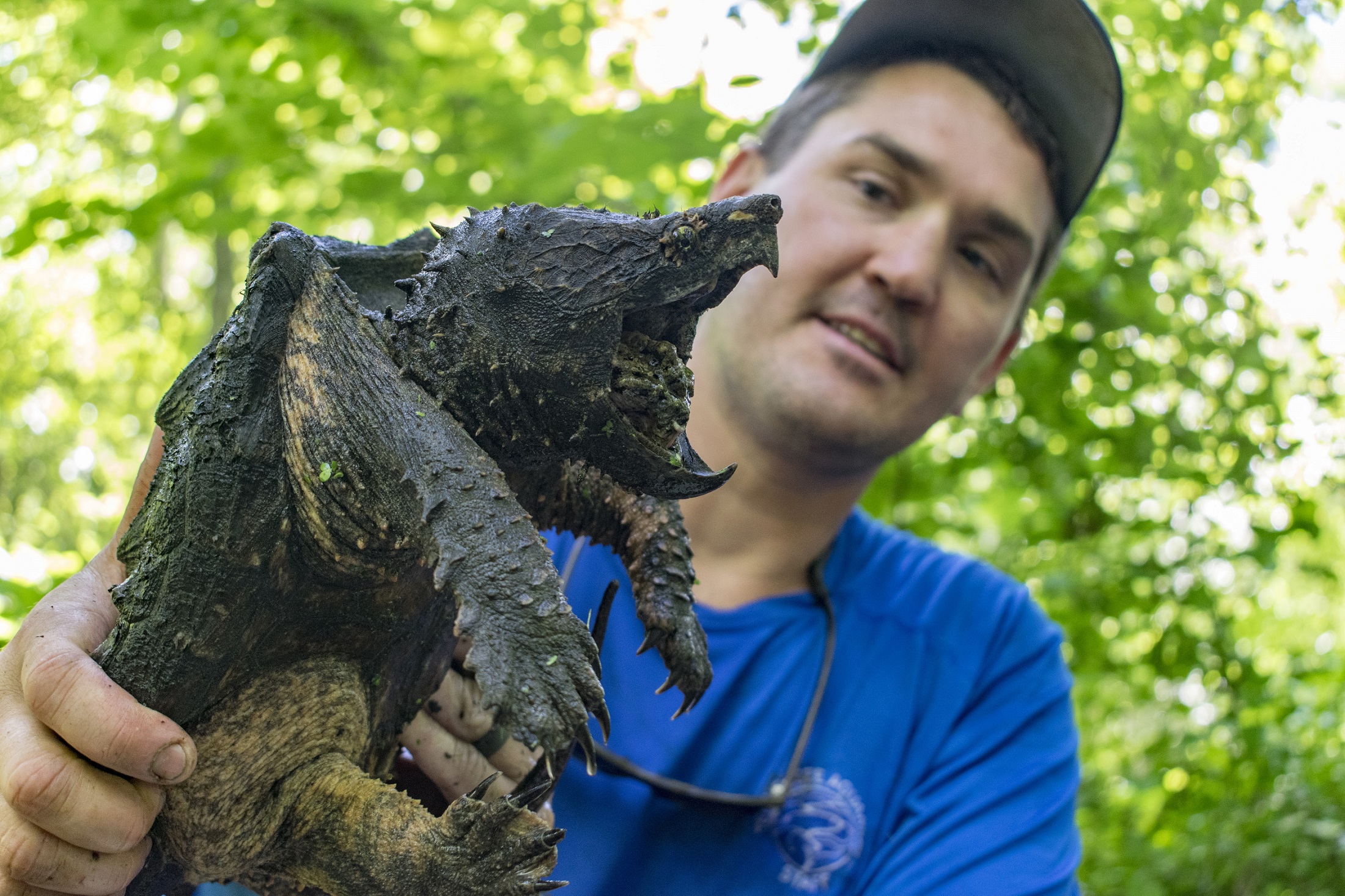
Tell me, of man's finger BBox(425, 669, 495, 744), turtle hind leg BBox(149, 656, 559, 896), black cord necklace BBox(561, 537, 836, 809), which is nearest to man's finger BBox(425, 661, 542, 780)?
man's finger BBox(425, 669, 495, 744)

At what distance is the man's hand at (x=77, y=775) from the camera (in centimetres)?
98

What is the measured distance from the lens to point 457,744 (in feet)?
4.55

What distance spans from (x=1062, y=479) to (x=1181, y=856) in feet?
4.77

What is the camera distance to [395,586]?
105 cm

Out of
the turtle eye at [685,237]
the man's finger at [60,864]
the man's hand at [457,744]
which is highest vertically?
the turtle eye at [685,237]

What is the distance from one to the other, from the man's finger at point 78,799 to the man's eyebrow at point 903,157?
1784mm

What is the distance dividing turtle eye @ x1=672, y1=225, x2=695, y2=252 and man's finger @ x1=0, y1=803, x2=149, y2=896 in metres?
0.89

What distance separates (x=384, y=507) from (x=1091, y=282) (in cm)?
306

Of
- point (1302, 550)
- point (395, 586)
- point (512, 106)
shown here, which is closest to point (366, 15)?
point (512, 106)

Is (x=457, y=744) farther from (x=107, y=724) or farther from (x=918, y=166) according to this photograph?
(x=918, y=166)

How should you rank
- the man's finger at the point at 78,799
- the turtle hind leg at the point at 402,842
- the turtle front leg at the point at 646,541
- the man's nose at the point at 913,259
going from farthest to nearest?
1. the man's nose at the point at 913,259
2. the turtle front leg at the point at 646,541
3. the man's finger at the point at 78,799
4. the turtle hind leg at the point at 402,842

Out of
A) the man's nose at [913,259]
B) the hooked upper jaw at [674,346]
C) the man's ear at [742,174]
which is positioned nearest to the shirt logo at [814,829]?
the man's nose at [913,259]

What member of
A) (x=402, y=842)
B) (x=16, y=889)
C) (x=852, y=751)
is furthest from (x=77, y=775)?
(x=852, y=751)

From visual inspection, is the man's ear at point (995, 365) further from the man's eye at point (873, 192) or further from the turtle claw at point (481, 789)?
the turtle claw at point (481, 789)
